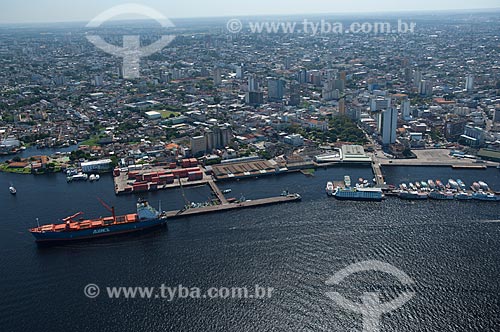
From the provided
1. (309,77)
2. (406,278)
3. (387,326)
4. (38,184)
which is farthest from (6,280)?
(309,77)

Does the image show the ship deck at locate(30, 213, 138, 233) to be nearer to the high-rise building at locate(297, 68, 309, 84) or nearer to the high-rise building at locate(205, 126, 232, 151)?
the high-rise building at locate(205, 126, 232, 151)

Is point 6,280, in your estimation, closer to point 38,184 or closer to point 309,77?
point 38,184

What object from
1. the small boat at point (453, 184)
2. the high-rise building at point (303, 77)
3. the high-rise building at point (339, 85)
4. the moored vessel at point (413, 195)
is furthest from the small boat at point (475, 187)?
the high-rise building at point (303, 77)

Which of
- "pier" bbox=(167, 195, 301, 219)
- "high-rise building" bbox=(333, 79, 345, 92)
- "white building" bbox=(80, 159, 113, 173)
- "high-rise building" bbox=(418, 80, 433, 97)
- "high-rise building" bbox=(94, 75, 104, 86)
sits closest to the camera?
"pier" bbox=(167, 195, 301, 219)

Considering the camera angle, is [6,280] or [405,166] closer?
[6,280]

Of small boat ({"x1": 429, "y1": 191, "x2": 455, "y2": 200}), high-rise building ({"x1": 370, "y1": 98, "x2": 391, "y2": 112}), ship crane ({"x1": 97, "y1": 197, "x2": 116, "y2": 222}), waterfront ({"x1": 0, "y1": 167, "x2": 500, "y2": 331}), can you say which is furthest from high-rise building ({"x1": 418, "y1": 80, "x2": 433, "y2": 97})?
ship crane ({"x1": 97, "y1": 197, "x2": 116, "y2": 222})

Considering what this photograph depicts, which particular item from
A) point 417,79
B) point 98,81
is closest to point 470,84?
point 417,79

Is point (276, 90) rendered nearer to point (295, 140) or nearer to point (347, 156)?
point (295, 140)
